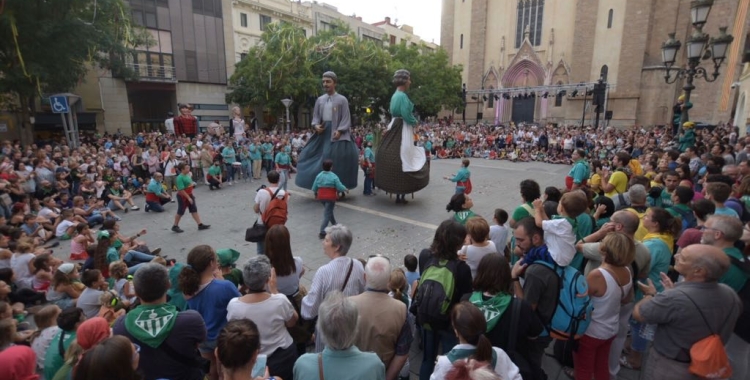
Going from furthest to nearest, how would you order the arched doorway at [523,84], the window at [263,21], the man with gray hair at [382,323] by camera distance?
the arched doorway at [523,84], the window at [263,21], the man with gray hair at [382,323]

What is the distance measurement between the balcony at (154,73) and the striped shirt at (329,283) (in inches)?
1013

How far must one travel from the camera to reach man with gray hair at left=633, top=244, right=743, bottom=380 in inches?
93.3

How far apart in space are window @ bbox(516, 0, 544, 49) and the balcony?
26667mm

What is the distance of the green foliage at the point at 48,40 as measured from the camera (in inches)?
539

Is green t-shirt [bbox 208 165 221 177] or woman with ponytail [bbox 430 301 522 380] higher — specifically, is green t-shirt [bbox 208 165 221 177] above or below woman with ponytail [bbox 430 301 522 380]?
below

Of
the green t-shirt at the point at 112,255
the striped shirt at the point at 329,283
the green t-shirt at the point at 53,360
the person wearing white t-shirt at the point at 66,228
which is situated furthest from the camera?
the person wearing white t-shirt at the point at 66,228

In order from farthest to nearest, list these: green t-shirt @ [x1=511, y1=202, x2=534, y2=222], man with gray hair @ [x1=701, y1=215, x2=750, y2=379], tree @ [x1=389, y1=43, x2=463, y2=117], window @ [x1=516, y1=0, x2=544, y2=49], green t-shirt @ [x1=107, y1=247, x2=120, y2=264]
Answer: tree @ [x1=389, y1=43, x2=463, y2=117] → window @ [x1=516, y1=0, x2=544, y2=49] → green t-shirt @ [x1=107, y1=247, x2=120, y2=264] → green t-shirt @ [x1=511, y1=202, x2=534, y2=222] → man with gray hair @ [x1=701, y1=215, x2=750, y2=379]

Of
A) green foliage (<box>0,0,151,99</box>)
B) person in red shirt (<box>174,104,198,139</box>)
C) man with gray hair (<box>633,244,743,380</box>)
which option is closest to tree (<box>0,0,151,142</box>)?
green foliage (<box>0,0,151,99</box>)

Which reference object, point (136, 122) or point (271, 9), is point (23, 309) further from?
point (271, 9)

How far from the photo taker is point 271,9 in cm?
3203

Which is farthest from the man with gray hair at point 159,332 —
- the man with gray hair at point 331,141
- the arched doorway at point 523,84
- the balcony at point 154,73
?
the arched doorway at point 523,84

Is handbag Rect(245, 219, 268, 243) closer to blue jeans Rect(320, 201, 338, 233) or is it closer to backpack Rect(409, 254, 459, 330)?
blue jeans Rect(320, 201, 338, 233)

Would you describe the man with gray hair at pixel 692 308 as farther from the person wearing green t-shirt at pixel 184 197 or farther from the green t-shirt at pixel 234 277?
the person wearing green t-shirt at pixel 184 197

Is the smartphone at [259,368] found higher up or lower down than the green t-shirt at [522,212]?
lower down
